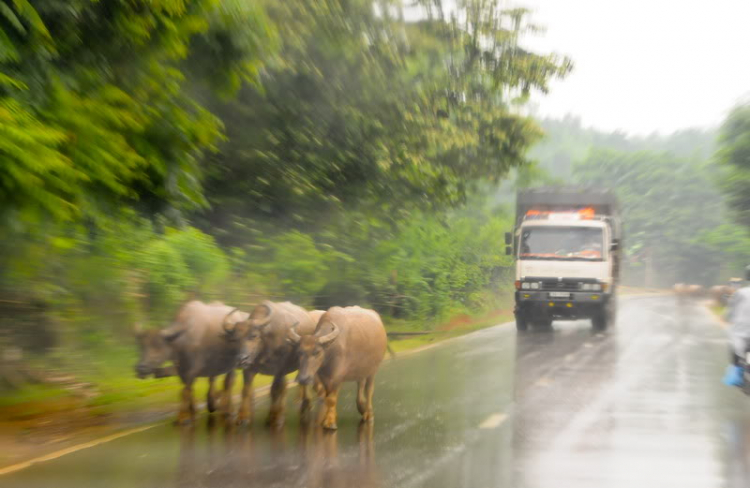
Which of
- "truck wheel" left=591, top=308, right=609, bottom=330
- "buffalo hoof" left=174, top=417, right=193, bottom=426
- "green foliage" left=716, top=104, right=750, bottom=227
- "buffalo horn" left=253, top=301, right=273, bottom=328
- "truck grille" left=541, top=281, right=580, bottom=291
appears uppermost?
"green foliage" left=716, top=104, right=750, bottom=227

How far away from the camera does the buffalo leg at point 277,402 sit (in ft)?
33.6

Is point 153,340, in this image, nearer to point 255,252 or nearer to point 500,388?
point 500,388

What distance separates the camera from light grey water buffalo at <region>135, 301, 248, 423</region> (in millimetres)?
10102

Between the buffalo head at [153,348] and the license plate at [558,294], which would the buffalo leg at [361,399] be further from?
the license plate at [558,294]

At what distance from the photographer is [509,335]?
2453 centimetres

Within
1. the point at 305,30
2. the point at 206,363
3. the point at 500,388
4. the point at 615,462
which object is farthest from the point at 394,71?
the point at 615,462

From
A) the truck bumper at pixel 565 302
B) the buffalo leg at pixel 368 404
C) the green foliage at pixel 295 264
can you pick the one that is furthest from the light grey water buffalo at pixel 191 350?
the truck bumper at pixel 565 302

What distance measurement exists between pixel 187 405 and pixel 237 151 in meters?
6.54

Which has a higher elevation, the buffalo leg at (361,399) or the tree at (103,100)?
the tree at (103,100)

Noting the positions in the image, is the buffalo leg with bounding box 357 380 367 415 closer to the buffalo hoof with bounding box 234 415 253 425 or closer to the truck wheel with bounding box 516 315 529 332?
the buffalo hoof with bounding box 234 415 253 425

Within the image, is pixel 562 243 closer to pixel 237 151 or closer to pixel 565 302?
pixel 565 302

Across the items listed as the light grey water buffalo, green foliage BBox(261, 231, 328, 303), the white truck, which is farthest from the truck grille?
the light grey water buffalo

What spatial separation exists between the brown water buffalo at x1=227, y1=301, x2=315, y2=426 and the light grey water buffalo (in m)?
0.23

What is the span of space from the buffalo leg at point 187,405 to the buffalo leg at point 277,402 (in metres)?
0.85
